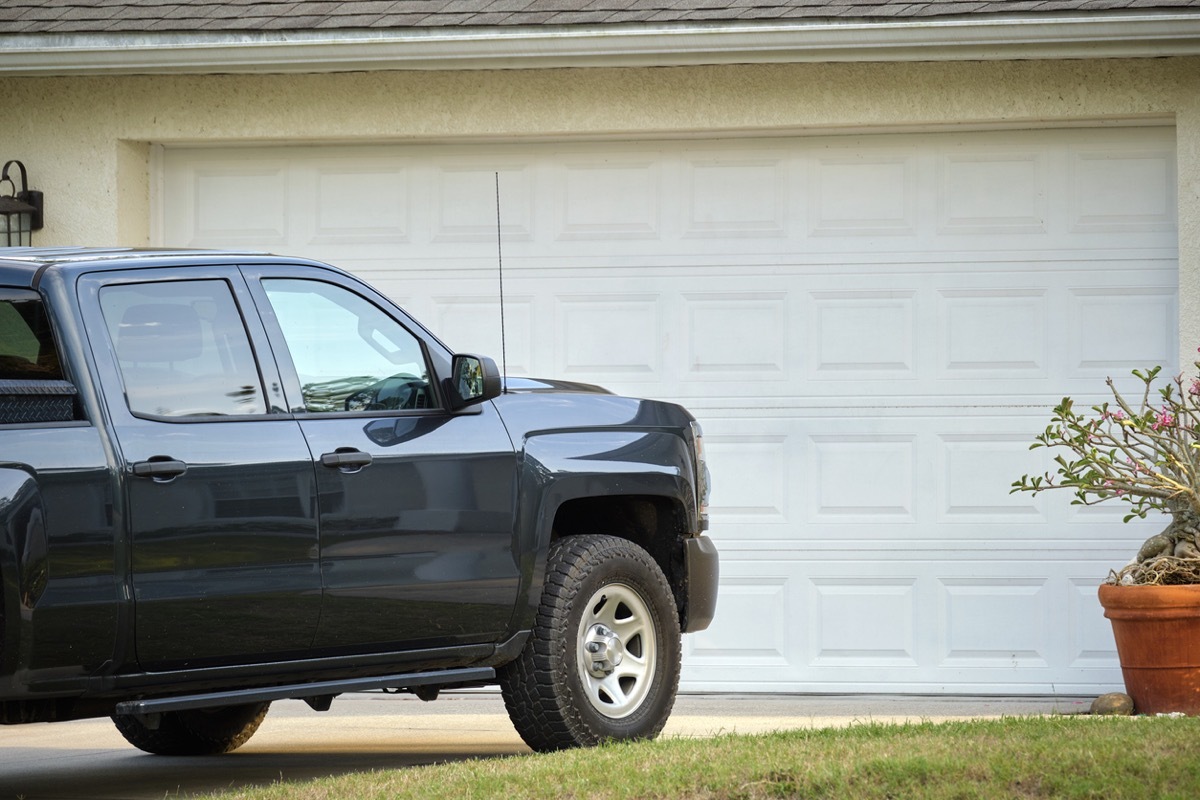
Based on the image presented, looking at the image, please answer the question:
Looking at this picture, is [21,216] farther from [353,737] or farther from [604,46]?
[353,737]

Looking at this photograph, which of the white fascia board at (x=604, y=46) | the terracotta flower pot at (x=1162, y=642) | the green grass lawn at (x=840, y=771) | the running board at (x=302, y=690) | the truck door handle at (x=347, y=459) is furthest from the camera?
the white fascia board at (x=604, y=46)

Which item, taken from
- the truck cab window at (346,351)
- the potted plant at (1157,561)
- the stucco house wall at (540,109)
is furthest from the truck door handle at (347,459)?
the stucco house wall at (540,109)

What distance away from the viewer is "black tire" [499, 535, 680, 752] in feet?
20.9

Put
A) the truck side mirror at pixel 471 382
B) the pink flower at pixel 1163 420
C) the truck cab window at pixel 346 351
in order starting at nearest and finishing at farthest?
the truck cab window at pixel 346 351 → the truck side mirror at pixel 471 382 → the pink flower at pixel 1163 420

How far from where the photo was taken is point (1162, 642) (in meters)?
7.93

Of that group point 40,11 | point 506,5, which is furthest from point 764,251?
point 40,11

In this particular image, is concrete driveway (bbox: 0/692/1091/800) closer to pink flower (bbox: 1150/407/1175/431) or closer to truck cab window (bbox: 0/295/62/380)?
pink flower (bbox: 1150/407/1175/431)

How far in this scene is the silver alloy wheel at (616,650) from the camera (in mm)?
6543

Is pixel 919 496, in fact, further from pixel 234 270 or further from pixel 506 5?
pixel 234 270

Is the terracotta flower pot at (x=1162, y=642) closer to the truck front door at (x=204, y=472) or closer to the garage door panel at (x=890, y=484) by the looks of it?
the garage door panel at (x=890, y=484)

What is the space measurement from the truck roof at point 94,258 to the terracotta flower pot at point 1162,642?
4.19 metres

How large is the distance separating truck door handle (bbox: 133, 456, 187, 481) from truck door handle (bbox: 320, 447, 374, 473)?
0.57 meters

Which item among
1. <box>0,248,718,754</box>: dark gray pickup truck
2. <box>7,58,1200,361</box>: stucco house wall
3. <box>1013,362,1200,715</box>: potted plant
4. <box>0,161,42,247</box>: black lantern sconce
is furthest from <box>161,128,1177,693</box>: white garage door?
<box>0,248,718,754</box>: dark gray pickup truck

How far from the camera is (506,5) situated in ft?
31.1
